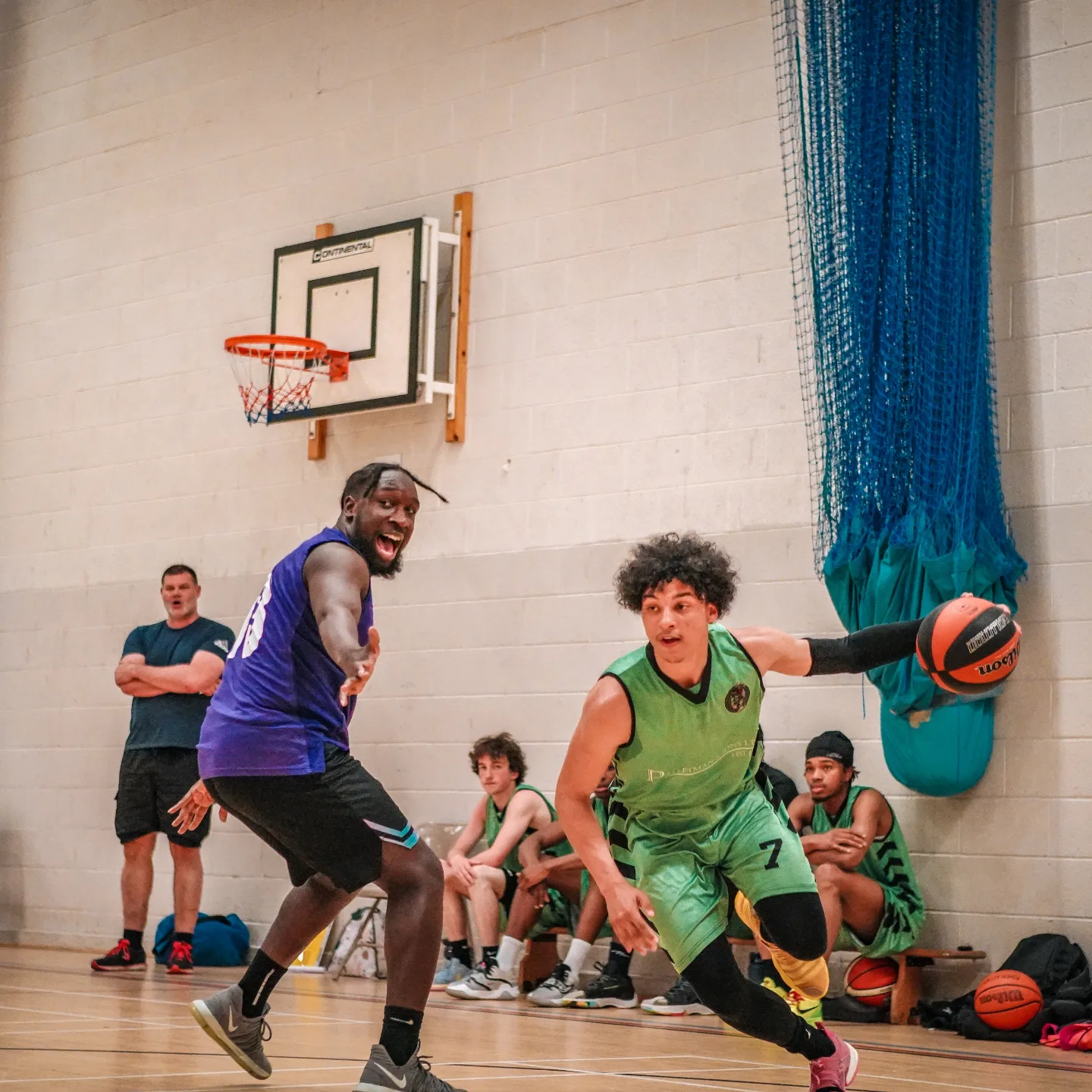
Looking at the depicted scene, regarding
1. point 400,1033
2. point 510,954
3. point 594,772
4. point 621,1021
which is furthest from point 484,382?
point 400,1033

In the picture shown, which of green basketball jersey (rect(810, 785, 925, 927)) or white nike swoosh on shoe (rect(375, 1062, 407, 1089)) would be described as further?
green basketball jersey (rect(810, 785, 925, 927))

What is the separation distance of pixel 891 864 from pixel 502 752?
2.02 meters

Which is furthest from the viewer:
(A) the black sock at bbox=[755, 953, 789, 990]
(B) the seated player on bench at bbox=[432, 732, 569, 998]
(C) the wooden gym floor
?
(B) the seated player on bench at bbox=[432, 732, 569, 998]

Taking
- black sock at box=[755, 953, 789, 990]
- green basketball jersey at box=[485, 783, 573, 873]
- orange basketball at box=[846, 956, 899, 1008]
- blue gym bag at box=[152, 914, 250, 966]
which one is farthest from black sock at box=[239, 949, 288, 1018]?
blue gym bag at box=[152, 914, 250, 966]

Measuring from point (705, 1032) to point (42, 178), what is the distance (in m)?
7.77

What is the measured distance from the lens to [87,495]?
10.3 metres

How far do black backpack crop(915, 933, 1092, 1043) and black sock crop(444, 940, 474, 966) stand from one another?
90.1 inches

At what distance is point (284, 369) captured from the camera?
905 cm

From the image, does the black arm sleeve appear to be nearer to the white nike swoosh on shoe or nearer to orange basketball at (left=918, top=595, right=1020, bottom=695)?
orange basketball at (left=918, top=595, right=1020, bottom=695)

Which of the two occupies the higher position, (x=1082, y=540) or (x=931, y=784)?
(x=1082, y=540)

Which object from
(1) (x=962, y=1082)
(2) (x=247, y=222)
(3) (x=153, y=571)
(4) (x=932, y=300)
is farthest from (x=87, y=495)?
(1) (x=962, y=1082)

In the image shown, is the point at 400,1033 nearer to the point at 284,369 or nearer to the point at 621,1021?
the point at 621,1021

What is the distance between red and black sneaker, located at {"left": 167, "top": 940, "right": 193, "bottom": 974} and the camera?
26.1ft

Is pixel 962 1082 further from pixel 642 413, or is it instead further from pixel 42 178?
pixel 42 178
